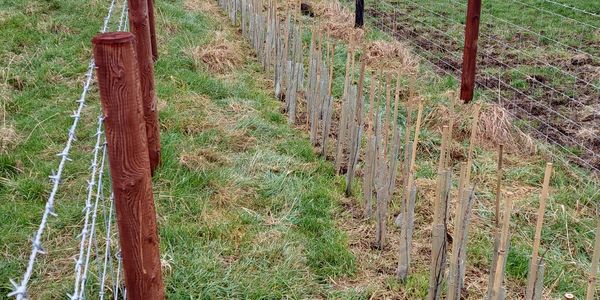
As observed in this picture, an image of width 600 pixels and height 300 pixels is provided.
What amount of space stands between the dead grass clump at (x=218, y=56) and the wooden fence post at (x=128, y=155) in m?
3.56

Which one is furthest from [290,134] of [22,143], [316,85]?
[22,143]

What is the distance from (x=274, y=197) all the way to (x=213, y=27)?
367 cm

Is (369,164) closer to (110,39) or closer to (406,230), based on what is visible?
(406,230)

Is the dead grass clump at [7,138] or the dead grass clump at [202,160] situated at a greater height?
the dead grass clump at [7,138]

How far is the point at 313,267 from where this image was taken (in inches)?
105

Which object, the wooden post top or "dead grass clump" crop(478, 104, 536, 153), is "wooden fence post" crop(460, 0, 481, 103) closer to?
"dead grass clump" crop(478, 104, 536, 153)

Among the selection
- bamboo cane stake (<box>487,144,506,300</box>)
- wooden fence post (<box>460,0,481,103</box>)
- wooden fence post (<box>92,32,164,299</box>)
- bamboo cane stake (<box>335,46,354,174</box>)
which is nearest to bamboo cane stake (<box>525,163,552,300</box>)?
bamboo cane stake (<box>487,144,506,300</box>)

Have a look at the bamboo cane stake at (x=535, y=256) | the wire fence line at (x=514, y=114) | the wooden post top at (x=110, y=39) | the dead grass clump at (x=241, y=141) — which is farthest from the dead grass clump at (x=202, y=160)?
the wire fence line at (x=514, y=114)

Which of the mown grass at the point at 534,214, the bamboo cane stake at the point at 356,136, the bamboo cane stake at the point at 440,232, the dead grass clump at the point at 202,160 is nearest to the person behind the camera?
the bamboo cane stake at the point at 440,232

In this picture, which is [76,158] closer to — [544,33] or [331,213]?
[331,213]

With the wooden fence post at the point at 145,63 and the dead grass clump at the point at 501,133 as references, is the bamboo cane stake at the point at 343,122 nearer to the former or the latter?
the wooden fence post at the point at 145,63

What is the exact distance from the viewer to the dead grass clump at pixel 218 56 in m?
5.20

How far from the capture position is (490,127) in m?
4.16

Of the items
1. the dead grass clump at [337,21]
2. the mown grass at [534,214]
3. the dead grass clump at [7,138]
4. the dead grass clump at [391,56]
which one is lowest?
the mown grass at [534,214]
